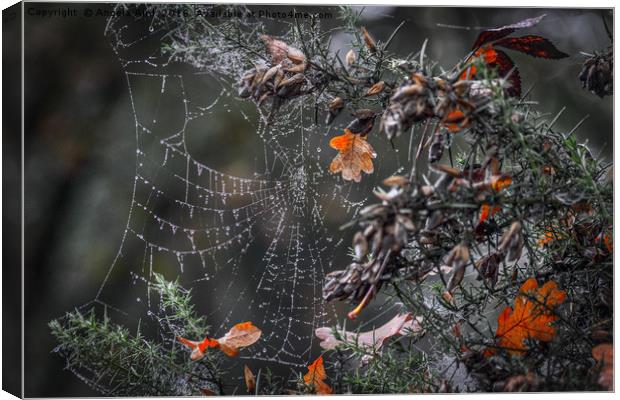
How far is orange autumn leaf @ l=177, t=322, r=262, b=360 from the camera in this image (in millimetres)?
692

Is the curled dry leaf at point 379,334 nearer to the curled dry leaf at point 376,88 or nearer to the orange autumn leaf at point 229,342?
the orange autumn leaf at point 229,342

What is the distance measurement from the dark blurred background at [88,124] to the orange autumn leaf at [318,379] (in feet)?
0.92

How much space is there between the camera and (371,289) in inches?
21.6

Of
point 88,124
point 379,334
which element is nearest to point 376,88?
point 379,334

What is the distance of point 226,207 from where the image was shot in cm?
106

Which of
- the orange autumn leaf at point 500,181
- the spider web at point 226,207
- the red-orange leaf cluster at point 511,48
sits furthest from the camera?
the spider web at point 226,207

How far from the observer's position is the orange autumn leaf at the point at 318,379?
0.75m

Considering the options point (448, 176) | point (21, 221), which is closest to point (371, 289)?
point (448, 176)

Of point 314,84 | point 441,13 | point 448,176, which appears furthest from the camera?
point 441,13

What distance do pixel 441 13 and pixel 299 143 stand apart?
274 millimetres

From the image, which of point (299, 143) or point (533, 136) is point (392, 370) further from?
point (299, 143)

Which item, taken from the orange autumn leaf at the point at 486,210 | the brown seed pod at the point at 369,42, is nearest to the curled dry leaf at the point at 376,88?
the brown seed pod at the point at 369,42

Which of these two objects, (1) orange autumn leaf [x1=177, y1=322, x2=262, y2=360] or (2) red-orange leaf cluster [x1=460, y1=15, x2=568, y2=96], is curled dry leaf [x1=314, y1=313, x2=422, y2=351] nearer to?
(1) orange autumn leaf [x1=177, y1=322, x2=262, y2=360]

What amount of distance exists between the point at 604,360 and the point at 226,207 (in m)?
0.63
